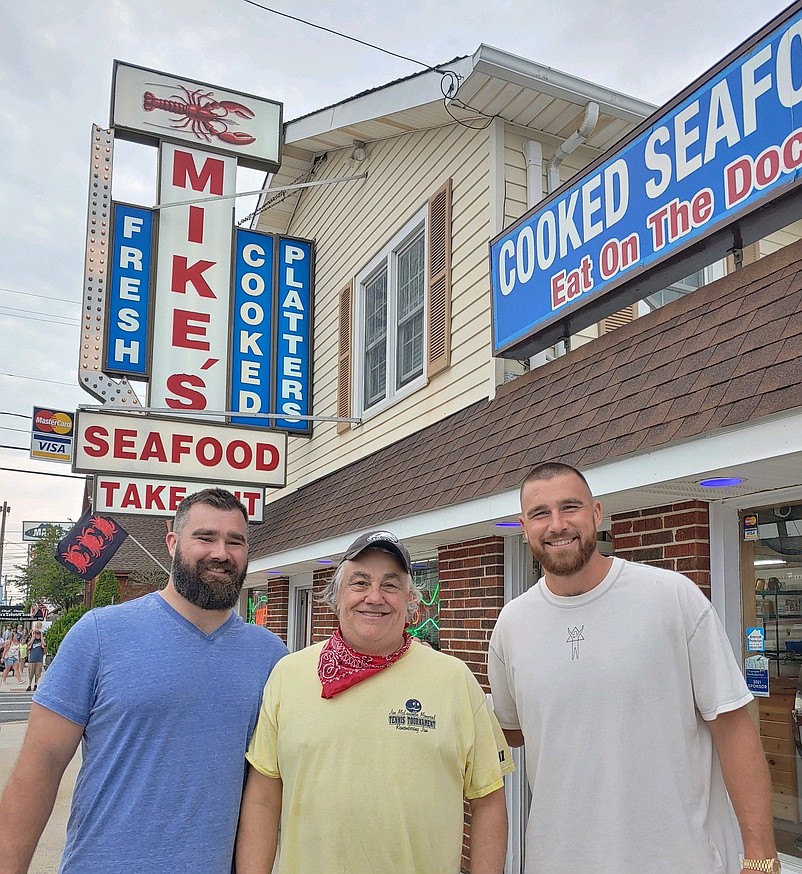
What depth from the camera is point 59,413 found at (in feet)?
87.2

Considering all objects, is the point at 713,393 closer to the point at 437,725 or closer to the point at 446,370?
the point at 437,725

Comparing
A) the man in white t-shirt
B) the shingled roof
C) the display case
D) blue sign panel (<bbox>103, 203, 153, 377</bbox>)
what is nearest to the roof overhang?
the shingled roof

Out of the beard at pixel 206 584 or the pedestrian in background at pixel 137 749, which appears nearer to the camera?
the pedestrian in background at pixel 137 749

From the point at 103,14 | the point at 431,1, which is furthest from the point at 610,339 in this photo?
the point at 103,14

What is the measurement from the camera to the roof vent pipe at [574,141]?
6391 mm

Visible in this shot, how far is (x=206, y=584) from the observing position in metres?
2.63

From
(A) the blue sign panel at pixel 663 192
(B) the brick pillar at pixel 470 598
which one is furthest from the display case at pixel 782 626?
(B) the brick pillar at pixel 470 598

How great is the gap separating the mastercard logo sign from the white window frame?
761 inches

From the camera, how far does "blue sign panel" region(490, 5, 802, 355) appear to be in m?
3.71

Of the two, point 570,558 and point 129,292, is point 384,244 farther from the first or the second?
point 570,558

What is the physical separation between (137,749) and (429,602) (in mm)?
4858

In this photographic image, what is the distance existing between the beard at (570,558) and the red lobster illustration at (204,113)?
752 cm

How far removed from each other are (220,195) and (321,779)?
→ 300 inches

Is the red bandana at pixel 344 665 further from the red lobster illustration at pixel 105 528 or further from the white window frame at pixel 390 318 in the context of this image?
the red lobster illustration at pixel 105 528
